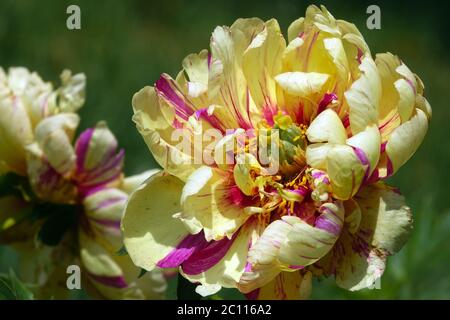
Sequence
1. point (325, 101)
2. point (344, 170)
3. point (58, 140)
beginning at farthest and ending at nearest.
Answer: point (58, 140) → point (325, 101) → point (344, 170)

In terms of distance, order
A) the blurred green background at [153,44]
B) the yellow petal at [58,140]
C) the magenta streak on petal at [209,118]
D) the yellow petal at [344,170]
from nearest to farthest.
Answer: the yellow petal at [344,170]
the magenta streak on petal at [209,118]
the yellow petal at [58,140]
the blurred green background at [153,44]

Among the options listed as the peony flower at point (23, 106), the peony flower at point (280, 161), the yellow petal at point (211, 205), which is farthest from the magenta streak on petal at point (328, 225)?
the peony flower at point (23, 106)

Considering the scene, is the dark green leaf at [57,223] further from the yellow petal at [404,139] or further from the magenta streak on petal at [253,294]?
the yellow petal at [404,139]

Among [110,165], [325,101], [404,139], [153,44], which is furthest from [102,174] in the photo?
[153,44]

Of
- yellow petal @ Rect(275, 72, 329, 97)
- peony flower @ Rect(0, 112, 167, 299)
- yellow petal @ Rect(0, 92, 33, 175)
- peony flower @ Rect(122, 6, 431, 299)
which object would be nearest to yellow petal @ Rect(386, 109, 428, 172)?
peony flower @ Rect(122, 6, 431, 299)

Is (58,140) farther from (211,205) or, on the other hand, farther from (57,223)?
(211,205)
